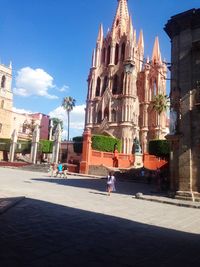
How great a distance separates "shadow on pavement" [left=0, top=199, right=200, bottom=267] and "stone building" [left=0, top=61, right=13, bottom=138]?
55.5 meters

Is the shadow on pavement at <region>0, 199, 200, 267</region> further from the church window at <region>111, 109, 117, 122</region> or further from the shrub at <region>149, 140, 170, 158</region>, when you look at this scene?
the church window at <region>111, 109, 117, 122</region>

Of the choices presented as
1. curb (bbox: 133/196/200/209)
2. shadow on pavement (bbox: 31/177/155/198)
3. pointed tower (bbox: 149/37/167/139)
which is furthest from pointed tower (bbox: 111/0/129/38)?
curb (bbox: 133/196/200/209)

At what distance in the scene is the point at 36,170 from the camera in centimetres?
3509

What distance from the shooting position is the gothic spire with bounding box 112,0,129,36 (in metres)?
62.5

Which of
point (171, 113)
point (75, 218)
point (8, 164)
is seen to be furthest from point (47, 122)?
point (75, 218)

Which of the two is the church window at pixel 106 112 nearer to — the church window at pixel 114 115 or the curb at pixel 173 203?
the church window at pixel 114 115

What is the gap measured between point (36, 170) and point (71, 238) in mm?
30743

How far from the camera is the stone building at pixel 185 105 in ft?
44.7

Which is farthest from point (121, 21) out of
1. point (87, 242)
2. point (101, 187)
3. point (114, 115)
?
point (87, 242)

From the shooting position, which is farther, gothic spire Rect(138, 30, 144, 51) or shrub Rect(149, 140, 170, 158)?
gothic spire Rect(138, 30, 144, 51)

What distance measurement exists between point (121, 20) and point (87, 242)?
6520 cm

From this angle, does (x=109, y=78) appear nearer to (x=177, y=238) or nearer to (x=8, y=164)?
(x=8, y=164)

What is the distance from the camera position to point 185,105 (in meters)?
14.3

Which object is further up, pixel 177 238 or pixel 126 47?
pixel 126 47
